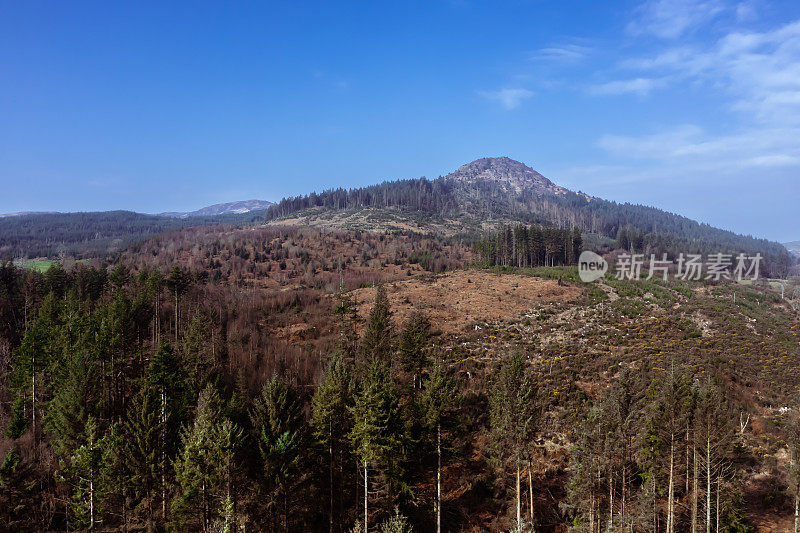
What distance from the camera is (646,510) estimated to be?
2102 cm

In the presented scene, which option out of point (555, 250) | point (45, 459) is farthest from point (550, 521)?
point (555, 250)

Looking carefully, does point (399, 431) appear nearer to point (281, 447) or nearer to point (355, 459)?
point (355, 459)

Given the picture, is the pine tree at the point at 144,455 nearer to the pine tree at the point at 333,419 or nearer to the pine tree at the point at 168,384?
the pine tree at the point at 168,384

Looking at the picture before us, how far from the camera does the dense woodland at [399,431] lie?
2197 centimetres

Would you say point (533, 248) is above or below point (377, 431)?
above

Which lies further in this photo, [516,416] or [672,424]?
[516,416]

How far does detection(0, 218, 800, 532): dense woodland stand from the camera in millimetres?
21969

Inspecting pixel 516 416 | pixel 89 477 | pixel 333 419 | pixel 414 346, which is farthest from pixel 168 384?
pixel 516 416

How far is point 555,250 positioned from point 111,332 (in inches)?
4050

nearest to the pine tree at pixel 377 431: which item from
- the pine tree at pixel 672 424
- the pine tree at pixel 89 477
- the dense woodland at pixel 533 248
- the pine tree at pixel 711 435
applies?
the pine tree at pixel 89 477

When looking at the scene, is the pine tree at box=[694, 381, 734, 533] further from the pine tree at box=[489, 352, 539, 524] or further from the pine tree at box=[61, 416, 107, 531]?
the pine tree at box=[61, 416, 107, 531]

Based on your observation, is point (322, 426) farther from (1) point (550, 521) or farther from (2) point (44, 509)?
(2) point (44, 509)

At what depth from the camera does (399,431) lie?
25.1 meters

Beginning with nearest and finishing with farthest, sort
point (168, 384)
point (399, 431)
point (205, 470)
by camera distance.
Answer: point (205, 470)
point (399, 431)
point (168, 384)
